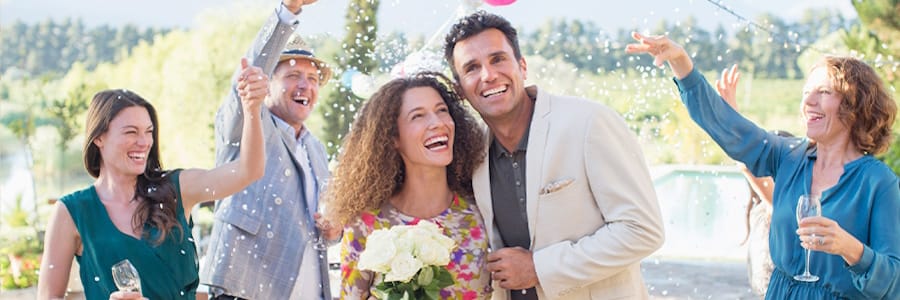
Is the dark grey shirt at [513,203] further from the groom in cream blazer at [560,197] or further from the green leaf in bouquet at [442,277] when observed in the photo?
the green leaf in bouquet at [442,277]

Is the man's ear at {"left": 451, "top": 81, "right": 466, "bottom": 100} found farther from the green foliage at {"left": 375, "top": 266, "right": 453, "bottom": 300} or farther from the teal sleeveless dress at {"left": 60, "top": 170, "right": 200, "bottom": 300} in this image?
the teal sleeveless dress at {"left": 60, "top": 170, "right": 200, "bottom": 300}

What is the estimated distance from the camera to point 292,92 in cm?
370

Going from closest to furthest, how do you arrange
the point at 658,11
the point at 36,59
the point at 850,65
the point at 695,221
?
the point at 850,65
the point at 36,59
the point at 695,221
the point at 658,11

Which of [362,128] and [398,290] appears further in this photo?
[362,128]

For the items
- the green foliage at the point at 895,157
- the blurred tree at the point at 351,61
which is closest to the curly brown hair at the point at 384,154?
the green foliage at the point at 895,157

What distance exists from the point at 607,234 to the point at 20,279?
7374mm

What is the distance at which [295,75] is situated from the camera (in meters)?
3.72

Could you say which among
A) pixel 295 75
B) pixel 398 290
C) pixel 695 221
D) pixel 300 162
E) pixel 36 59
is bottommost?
pixel 695 221

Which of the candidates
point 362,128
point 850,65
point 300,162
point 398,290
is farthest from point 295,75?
point 850,65

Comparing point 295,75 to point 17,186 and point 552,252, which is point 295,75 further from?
point 17,186

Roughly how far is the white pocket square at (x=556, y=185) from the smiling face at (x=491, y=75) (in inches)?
11.5

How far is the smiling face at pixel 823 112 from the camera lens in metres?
2.77

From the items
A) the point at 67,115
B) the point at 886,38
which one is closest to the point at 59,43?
the point at 67,115

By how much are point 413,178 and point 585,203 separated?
1.70 ft
